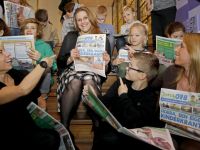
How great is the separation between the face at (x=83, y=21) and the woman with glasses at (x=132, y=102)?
0.80m

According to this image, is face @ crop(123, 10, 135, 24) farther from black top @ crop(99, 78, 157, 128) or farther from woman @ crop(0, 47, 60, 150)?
woman @ crop(0, 47, 60, 150)

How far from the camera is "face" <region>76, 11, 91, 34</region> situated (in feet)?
6.68

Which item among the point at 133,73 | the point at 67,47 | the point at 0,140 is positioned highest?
the point at 67,47

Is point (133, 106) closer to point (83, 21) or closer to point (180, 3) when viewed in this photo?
point (83, 21)

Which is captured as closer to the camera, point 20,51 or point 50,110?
point 20,51

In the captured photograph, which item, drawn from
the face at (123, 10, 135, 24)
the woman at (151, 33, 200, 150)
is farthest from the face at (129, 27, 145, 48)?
the woman at (151, 33, 200, 150)

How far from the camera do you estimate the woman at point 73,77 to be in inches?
67.8

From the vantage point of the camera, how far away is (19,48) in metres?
1.71

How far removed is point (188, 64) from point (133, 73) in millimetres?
406

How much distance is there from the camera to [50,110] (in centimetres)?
Answer: 221

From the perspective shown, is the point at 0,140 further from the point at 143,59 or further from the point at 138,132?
the point at 143,59

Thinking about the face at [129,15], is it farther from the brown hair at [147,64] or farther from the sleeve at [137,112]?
the sleeve at [137,112]

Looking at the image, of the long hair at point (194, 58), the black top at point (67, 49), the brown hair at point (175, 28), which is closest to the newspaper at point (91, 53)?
the black top at point (67, 49)

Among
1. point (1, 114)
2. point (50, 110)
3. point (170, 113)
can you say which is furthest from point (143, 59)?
point (50, 110)
